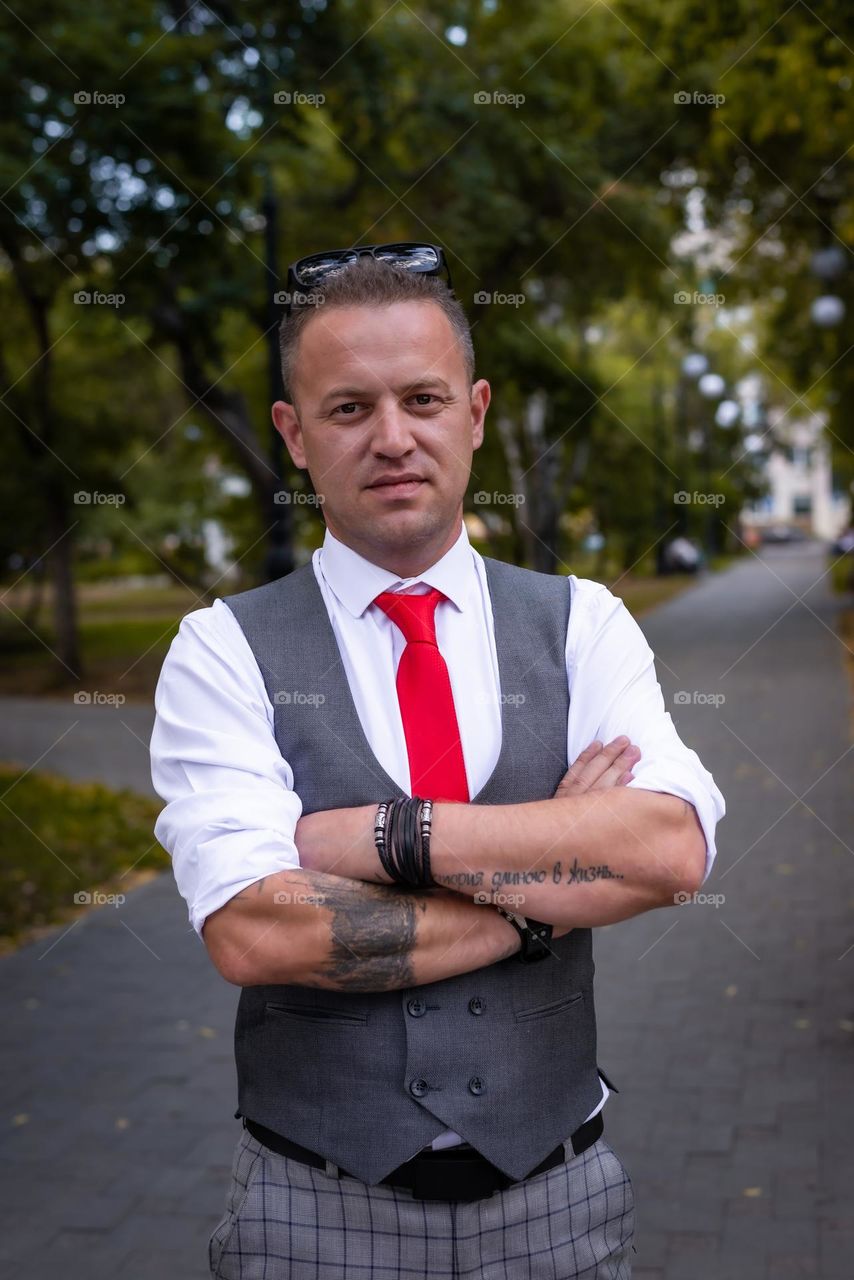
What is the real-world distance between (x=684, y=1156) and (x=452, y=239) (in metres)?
13.0

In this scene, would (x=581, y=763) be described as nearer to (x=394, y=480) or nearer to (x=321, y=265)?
(x=394, y=480)

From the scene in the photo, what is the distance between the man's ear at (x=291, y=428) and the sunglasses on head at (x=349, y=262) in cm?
15

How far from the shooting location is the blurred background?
182 inches

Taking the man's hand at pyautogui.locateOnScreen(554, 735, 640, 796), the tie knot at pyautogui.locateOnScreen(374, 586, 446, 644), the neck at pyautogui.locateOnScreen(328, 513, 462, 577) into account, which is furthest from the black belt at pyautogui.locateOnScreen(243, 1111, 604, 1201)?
the neck at pyautogui.locateOnScreen(328, 513, 462, 577)

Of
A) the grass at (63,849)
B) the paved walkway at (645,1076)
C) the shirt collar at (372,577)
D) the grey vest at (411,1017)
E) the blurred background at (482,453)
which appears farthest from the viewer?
the grass at (63,849)

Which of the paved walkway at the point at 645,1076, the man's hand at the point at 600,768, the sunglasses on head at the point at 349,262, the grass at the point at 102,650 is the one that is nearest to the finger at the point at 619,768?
the man's hand at the point at 600,768

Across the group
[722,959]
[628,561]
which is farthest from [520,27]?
[628,561]

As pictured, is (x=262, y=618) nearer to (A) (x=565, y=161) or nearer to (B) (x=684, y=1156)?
(B) (x=684, y=1156)

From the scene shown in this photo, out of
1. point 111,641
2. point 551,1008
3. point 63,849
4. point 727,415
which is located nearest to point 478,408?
point 551,1008

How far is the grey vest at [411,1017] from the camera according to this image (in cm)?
193

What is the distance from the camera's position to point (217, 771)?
80.0 inches

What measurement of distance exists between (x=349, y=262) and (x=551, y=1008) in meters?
1.15

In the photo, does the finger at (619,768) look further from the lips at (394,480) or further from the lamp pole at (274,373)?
the lamp pole at (274,373)

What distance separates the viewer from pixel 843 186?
1809cm
